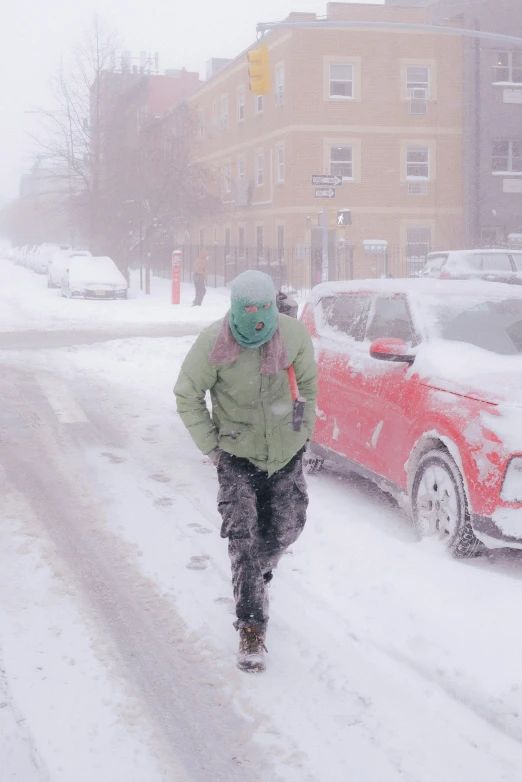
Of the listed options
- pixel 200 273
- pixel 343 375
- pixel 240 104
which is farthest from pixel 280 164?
pixel 343 375

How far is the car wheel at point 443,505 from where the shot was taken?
17.8 ft

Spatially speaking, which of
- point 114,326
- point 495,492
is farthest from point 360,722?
point 114,326

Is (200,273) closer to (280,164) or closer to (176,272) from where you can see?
(176,272)

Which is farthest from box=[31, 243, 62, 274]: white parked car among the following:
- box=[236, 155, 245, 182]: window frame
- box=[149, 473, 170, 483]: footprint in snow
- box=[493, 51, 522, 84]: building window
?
box=[149, 473, 170, 483]: footprint in snow

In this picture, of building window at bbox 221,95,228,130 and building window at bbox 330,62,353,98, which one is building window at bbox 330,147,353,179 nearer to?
building window at bbox 330,62,353,98

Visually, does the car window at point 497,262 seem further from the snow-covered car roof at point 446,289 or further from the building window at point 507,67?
the building window at point 507,67

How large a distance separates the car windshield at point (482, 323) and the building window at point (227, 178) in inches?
1592

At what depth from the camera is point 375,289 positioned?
7.08 m

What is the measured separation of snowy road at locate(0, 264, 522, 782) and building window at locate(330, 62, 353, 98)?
32.7 metres

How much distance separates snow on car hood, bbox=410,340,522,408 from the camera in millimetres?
5406

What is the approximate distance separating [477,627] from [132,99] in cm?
5962

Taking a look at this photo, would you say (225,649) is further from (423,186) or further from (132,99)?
(132,99)

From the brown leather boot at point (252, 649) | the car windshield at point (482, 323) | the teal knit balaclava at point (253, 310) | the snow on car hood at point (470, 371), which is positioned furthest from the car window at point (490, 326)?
the brown leather boot at point (252, 649)

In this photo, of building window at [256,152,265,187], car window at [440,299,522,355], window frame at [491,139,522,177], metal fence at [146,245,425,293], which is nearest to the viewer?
car window at [440,299,522,355]
